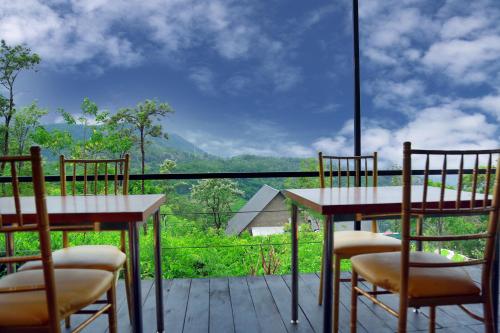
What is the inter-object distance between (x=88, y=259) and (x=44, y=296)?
484mm

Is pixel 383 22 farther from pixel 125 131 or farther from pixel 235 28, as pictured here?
pixel 125 131

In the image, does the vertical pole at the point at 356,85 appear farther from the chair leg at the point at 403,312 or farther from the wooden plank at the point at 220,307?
the chair leg at the point at 403,312

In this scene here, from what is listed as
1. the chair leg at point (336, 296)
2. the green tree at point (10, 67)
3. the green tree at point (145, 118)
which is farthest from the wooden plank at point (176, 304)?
the green tree at point (10, 67)

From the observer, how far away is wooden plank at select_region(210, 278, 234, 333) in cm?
185

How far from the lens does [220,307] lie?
6.82 ft

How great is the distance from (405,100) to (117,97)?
12.2m

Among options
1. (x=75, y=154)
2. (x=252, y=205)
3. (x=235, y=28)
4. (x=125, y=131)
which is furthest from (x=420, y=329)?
(x=235, y=28)

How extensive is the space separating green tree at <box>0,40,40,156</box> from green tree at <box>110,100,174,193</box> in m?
2.29

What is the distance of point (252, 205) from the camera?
4.21m

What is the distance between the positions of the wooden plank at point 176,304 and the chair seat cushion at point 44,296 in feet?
2.10

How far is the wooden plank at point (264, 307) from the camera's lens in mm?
1827

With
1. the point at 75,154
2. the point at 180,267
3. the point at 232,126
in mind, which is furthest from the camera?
the point at 232,126

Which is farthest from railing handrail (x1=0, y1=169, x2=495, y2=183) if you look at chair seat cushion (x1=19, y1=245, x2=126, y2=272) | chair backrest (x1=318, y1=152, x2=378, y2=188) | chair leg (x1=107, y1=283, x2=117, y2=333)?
chair leg (x1=107, y1=283, x2=117, y2=333)

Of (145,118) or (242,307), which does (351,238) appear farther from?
(145,118)
